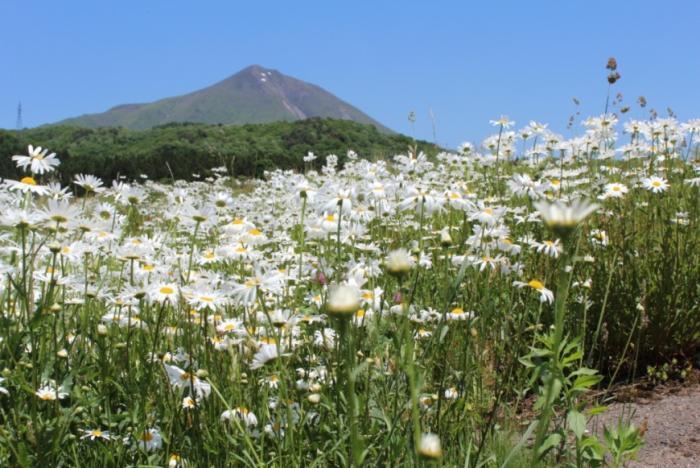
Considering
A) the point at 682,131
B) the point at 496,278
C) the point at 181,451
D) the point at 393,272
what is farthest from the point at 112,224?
the point at 682,131

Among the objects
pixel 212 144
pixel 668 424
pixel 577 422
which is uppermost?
pixel 212 144

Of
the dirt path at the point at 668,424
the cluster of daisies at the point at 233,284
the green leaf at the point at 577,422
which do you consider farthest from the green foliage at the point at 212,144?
the green leaf at the point at 577,422

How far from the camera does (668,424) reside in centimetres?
231

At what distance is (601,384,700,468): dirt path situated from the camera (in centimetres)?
204

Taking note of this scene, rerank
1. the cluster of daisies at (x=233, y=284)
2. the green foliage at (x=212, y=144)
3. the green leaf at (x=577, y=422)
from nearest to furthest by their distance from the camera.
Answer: the green leaf at (x=577, y=422) → the cluster of daisies at (x=233, y=284) → the green foliage at (x=212, y=144)

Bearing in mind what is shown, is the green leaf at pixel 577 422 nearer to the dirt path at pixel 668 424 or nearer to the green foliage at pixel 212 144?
the dirt path at pixel 668 424

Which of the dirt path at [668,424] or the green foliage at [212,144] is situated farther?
the green foliage at [212,144]

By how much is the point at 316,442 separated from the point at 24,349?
114cm

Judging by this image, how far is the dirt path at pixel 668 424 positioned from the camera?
6.70 feet

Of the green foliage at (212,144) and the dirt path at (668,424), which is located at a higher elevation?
the green foliage at (212,144)

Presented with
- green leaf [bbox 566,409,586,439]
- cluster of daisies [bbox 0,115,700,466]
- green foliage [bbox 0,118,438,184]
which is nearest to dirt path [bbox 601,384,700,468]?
green leaf [bbox 566,409,586,439]

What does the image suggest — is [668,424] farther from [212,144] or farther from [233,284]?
[212,144]

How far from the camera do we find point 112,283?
2.83 m

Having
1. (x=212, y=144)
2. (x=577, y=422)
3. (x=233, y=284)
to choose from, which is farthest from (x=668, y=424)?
(x=212, y=144)
